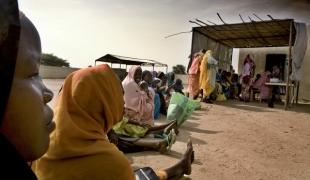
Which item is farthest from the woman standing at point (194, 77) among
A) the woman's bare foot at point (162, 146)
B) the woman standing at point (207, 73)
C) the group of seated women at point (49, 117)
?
the group of seated women at point (49, 117)

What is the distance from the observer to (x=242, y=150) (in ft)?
14.5

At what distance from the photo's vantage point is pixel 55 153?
1.47 m

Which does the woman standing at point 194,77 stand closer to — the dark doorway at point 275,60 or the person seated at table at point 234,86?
the person seated at table at point 234,86

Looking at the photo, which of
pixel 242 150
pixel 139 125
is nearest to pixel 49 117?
pixel 139 125

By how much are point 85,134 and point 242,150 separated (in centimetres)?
339

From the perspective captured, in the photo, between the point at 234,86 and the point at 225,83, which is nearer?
the point at 225,83

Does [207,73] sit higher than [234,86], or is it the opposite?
[207,73]

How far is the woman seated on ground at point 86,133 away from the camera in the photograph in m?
1.41

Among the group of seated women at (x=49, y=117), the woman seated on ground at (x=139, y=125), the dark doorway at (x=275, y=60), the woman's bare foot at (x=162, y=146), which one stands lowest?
the woman's bare foot at (x=162, y=146)

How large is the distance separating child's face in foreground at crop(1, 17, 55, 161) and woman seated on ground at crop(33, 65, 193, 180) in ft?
1.89

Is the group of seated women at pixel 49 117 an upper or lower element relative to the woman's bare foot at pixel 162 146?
upper

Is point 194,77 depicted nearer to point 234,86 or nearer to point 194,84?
point 194,84

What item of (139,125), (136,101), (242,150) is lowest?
(242,150)

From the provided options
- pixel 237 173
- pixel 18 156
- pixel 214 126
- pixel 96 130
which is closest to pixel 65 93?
pixel 96 130
